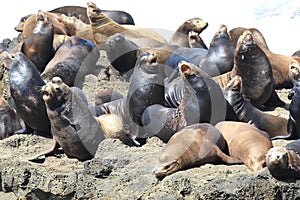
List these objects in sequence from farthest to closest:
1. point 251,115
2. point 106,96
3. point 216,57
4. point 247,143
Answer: point 216,57
point 106,96
point 251,115
point 247,143

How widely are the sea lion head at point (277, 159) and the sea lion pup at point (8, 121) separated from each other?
145 inches

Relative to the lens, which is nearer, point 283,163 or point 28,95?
point 283,163

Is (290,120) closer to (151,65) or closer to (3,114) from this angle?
(151,65)

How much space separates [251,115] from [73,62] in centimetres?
325

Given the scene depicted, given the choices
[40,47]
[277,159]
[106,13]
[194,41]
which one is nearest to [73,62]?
[40,47]

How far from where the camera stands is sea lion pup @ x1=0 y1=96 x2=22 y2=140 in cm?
878

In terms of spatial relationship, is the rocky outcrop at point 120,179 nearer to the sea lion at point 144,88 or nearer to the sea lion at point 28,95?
the sea lion at point 28,95

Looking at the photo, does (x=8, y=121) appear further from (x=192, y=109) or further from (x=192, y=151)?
(x=192, y=151)

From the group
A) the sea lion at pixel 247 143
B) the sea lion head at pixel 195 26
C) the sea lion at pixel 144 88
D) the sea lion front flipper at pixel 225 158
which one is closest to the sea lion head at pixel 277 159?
the sea lion at pixel 247 143

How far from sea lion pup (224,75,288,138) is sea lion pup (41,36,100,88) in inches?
107

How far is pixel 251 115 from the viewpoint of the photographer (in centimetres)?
776

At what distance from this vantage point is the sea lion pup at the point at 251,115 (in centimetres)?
765

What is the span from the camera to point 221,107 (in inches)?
296

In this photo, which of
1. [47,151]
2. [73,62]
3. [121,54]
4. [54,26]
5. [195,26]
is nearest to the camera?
[47,151]
